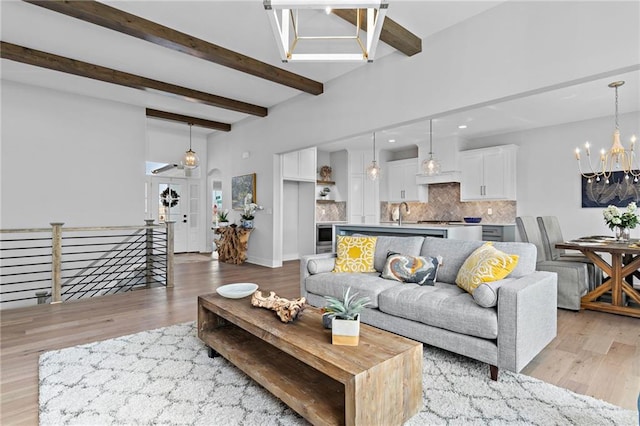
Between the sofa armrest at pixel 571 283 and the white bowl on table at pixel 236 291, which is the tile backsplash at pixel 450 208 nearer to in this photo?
the sofa armrest at pixel 571 283

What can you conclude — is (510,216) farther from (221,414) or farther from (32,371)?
(32,371)

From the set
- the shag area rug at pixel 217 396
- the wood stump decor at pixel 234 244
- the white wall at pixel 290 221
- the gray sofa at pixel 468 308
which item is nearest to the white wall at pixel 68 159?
the wood stump decor at pixel 234 244

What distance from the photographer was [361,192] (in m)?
8.23

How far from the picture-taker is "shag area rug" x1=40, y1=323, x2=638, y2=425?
68.9 inches

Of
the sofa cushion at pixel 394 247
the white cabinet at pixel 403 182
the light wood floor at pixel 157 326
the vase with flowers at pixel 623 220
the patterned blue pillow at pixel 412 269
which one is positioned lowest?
the light wood floor at pixel 157 326

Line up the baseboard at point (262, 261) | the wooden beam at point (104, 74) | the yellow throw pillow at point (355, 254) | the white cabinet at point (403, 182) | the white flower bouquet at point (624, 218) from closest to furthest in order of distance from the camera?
1. the yellow throw pillow at point (355, 254)
2. the white flower bouquet at point (624, 218)
3. the wooden beam at point (104, 74)
4. the baseboard at point (262, 261)
5. the white cabinet at point (403, 182)

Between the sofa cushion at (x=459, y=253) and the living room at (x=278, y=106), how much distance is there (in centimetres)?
116

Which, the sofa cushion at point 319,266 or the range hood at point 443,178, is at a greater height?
the range hood at point 443,178

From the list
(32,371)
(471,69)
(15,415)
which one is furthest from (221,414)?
(471,69)

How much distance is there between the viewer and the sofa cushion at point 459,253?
256cm

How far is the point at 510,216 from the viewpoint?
641cm

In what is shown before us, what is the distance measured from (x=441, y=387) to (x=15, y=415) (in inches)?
94.2

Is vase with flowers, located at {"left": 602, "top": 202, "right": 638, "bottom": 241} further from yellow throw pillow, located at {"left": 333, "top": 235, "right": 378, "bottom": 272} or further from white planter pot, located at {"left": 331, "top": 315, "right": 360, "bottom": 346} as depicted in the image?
white planter pot, located at {"left": 331, "top": 315, "right": 360, "bottom": 346}

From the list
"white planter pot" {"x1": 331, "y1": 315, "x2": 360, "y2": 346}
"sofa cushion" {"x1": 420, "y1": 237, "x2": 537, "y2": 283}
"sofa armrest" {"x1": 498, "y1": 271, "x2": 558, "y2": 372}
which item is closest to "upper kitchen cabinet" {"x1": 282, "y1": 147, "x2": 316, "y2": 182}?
"sofa cushion" {"x1": 420, "y1": 237, "x2": 537, "y2": 283}
